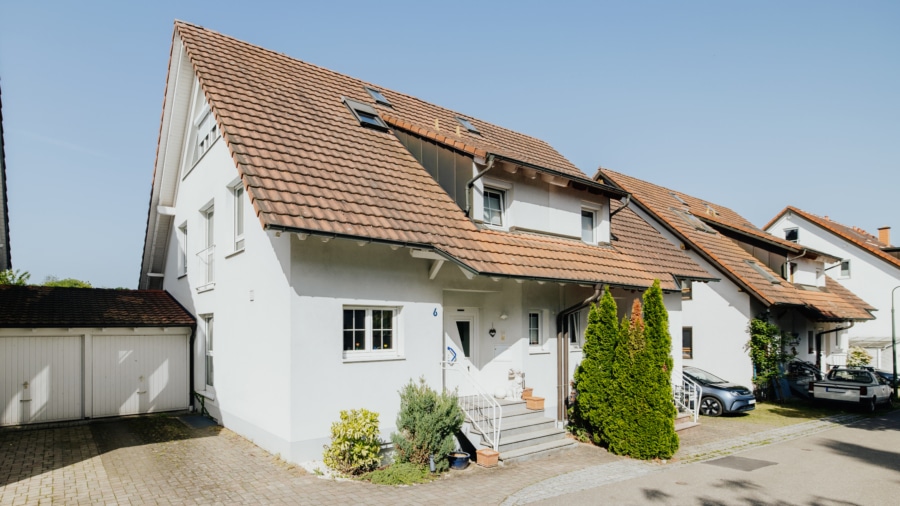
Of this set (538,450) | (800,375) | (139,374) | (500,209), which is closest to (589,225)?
(500,209)

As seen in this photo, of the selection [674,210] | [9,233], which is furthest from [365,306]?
[674,210]

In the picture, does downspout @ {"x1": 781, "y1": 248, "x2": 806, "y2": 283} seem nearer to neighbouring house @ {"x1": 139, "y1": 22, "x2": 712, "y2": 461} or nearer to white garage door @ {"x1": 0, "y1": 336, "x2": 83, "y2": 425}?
neighbouring house @ {"x1": 139, "y1": 22, "x2": 712, "y2": 461}

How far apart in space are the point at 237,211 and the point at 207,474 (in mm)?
5854

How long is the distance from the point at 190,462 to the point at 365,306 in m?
3.99

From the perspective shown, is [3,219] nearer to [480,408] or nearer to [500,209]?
[500,209]

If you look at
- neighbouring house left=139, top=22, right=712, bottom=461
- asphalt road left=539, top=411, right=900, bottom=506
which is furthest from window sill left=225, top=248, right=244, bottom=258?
asphalt road left=539, top=411, right=900, bottom=506

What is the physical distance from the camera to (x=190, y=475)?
9.11 m

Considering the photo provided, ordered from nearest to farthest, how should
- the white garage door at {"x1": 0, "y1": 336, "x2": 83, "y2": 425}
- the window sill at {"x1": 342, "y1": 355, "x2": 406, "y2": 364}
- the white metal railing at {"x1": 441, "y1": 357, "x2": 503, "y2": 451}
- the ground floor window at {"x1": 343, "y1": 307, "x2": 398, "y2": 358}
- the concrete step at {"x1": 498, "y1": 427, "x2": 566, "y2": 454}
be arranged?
the window sill at {"x1": 342, "y1": 355, "x2": 406, "y2": 364} → the ground floor window at {"x1": 343, "y1": 307, "x2": 398, "y2": 358} → the white metal railing at {"x1": 441, "y1": 357, "x2": 503, "y2": 451} → the concrete step at {"x1": 498, "y1": 427, "x2": 566, "y2": 454} → the white garage door at {"x1": 0, "y1": 336, "x2": 83, "y2": 425}

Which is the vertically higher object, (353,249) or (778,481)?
(353,249)

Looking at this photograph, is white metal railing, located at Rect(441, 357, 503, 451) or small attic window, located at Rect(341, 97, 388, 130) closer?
white metal railing, located at Rect(441, 357, 503, 451)

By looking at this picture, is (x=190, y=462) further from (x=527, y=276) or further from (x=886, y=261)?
(x=886, y=261)

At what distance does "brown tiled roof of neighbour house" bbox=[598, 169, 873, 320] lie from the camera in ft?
70.0

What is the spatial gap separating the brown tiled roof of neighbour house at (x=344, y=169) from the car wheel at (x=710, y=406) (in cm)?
409

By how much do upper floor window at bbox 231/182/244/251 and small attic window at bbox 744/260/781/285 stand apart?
19.8m
